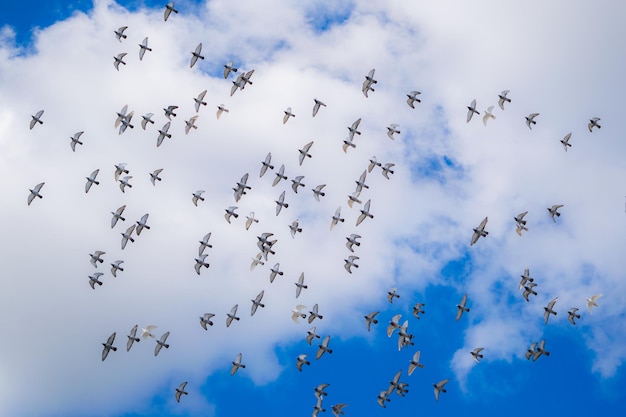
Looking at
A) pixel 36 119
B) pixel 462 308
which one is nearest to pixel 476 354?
pixel 462 308

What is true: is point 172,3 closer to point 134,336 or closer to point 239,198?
point 239,198

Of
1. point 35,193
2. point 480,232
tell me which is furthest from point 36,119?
point 480,232

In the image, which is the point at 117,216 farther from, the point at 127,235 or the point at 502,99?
the point at 502,99

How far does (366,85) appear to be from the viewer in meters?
95.2

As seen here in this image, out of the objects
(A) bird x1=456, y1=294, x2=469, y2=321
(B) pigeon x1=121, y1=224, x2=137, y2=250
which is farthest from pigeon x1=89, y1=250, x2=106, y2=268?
(A) bird x1=456, y1=294, x2=469, y2=321

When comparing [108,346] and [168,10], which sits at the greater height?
[168,10]

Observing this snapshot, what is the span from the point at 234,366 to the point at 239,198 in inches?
653

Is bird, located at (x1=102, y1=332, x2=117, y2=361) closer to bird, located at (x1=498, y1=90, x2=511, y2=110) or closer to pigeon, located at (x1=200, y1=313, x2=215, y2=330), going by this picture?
pigeon, located at (x1=200, y1=313, x2=215, y2=330)

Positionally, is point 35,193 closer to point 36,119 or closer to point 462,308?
point 36,119

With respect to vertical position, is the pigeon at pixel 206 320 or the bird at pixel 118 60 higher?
the bird at pixel 118 60

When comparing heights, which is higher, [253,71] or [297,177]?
[253,71]

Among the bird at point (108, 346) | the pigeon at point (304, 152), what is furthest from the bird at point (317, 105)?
the bird at point (108, 346)

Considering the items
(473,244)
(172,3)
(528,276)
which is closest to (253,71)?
(172,3)

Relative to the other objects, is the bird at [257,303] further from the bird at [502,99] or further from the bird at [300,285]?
the bird at [502,99]
